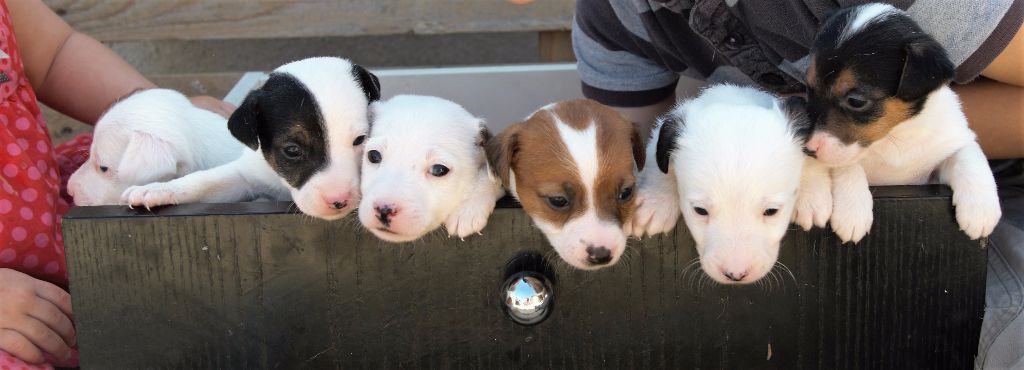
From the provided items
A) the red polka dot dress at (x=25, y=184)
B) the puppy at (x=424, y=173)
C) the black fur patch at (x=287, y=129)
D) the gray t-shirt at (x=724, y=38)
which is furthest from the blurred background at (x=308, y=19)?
the black fur patch at (x=287, y=129)

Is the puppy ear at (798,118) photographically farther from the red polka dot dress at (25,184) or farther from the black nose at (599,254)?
the red polka dot dress at (25,184)

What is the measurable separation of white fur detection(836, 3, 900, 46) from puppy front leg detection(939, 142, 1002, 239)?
31 centimetres

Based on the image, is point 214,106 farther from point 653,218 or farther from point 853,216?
point 853,216

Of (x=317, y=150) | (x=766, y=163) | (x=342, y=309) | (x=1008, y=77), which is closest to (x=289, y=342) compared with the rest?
(x=342, y=309)

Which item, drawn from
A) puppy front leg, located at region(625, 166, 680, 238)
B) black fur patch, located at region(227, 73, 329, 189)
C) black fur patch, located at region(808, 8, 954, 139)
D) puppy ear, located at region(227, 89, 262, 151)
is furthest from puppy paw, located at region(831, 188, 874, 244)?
puppy ear, located at region(227, 89, 262, 151)

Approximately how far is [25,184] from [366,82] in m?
0.79

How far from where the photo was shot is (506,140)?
1638 mm

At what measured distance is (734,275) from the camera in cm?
146

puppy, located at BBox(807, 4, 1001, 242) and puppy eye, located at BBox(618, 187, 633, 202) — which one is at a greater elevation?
puppy, located at BBox(807, 4, 1001, 242)

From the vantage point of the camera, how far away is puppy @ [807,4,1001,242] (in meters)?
1.54

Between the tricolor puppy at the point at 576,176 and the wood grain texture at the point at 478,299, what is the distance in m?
0.06

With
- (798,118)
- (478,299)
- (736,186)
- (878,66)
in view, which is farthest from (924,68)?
(478,299)

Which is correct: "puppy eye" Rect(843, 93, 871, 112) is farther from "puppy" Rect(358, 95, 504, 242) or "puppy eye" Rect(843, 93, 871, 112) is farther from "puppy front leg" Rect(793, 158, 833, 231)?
"puppy" Rect(358, 95, 504, 242)

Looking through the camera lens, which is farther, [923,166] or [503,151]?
[923,166]
